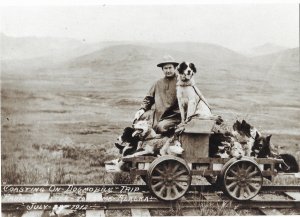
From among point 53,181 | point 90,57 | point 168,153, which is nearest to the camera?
point 168,153

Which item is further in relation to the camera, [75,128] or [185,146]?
[75,128]

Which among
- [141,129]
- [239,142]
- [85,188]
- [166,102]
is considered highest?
[166,102]

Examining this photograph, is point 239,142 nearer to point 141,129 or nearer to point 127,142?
point 141,129

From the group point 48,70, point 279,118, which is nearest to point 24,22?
point 48,70

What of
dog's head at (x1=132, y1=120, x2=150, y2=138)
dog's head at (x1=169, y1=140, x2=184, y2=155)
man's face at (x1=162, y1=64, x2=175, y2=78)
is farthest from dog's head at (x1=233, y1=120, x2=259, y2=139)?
dog's head at (x1=132, y1=120, x2=150, y2=138)

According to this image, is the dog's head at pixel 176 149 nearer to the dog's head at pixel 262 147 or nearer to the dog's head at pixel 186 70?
the dog's head at pixel 186 70

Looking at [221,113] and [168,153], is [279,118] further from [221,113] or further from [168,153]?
[168,153]

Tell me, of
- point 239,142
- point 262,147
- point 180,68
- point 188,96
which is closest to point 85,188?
point 188,96
